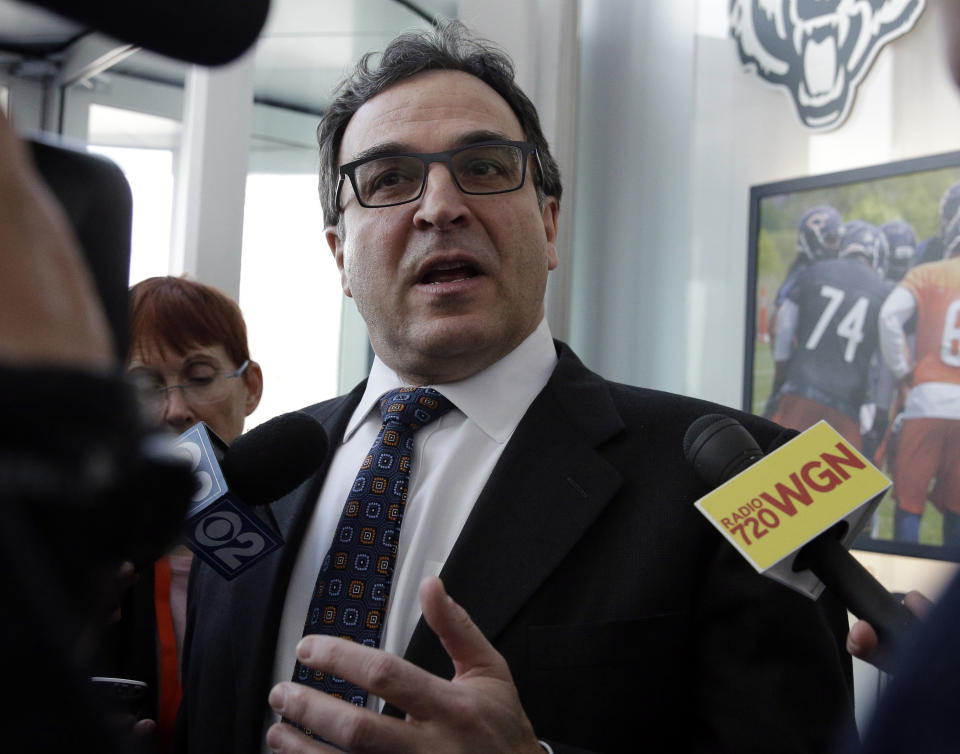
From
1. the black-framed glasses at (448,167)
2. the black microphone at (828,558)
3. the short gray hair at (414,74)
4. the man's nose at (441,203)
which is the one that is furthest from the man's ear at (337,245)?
the black microphone at (828,558)

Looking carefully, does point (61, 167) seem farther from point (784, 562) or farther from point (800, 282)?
point (800, 282)

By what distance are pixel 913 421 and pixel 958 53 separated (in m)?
2.11

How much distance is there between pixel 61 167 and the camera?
616mm

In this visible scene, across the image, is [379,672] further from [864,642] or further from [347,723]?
[864,642]

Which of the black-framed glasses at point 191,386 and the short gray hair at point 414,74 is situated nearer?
the short gray hair at point 414,74

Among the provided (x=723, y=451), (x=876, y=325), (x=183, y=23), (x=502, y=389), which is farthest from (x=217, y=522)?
(x=876, y=325)

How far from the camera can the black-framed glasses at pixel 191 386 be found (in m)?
1.95

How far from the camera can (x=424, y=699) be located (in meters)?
0.86

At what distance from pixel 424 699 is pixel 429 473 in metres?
0.56

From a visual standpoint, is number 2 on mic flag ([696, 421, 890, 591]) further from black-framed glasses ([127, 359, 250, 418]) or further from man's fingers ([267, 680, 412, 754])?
black-framed glasses ([127, 359, 250, 418])

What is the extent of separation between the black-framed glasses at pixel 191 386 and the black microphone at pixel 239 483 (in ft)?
2.63

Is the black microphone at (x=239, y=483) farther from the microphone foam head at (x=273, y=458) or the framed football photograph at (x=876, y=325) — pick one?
the framed football photograph at (x=876, y=325)

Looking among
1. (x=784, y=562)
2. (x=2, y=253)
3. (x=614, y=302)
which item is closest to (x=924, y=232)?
(x=614, y=302)

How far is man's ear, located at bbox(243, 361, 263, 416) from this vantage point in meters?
2.12
